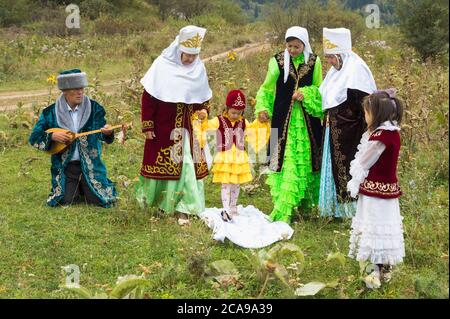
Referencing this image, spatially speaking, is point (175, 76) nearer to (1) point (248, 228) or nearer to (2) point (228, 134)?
(2) point (228, 134)

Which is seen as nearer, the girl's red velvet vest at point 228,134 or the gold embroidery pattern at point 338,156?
the gold embroidery pattern at point 338,156

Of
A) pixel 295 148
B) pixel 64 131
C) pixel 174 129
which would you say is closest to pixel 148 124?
pixel 174 129

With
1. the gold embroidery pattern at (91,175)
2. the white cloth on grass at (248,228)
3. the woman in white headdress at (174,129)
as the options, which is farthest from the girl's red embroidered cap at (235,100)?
the gold embroidery pattern at (91,175)

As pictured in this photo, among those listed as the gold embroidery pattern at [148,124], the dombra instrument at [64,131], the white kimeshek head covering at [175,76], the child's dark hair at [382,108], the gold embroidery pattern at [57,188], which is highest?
the white kimeshek head covering at [175,76]

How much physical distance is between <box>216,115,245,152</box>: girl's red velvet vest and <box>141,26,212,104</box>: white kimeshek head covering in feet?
1.12

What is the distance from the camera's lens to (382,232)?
4.32 m

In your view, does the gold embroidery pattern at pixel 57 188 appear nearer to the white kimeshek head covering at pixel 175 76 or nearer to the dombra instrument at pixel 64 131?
the dombra instrument at pixel 64 131

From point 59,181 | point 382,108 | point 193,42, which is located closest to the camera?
point 382,108

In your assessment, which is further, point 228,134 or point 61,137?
point 61,137

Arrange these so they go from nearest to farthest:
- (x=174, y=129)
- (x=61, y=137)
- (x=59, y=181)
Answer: (x=174, y=129), (x=61, y=137), (x=59, y=181)

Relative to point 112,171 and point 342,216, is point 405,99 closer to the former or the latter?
point 342,216

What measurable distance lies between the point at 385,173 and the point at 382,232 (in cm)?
38

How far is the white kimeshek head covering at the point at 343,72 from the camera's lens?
556 centimetres

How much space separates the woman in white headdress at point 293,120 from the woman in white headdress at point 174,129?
25.0 inches
